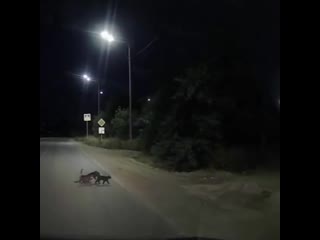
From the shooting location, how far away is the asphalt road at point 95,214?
10.4 metres

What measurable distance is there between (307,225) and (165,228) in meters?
2.96

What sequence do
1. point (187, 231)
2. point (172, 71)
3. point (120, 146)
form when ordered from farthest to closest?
point (120, 146) → point (172, 71) → point (187, 231)

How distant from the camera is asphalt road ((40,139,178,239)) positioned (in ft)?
34.1

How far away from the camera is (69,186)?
19.4 meters

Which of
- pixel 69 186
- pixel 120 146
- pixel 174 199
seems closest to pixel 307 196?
pixel 174 199

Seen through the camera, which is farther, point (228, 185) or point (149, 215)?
point (228, 185)

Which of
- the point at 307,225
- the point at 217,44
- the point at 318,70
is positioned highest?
the point at 217,44

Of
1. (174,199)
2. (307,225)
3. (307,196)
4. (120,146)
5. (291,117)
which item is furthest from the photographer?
(120,146)

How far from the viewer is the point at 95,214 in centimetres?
1288

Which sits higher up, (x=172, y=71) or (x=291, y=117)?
(x=172, y=71)

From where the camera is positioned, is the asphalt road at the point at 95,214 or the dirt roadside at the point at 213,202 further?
the dirt roadside at the point at 213,202

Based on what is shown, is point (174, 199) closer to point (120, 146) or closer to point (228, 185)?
point (228, 185)

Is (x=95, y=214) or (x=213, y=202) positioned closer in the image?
(x=95, y=214)

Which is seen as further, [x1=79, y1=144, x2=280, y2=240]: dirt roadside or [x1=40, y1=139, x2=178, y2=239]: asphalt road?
[x1=79, y1=144, x2=280, y2=240]: dirt roadside
